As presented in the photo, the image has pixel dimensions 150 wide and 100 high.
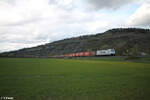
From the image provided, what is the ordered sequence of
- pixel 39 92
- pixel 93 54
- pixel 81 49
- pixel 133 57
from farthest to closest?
pixel 81 49, pixel 93 54, pixel 133 57, pixel 39 92

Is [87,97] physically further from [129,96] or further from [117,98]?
[129,96]

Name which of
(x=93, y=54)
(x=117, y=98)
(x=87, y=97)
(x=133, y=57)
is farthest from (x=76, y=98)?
(x=93, y=54)

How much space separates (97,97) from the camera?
703cm

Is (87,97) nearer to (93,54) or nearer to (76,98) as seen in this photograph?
(76,98)

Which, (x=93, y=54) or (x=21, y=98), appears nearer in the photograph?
(x=21, y=98)

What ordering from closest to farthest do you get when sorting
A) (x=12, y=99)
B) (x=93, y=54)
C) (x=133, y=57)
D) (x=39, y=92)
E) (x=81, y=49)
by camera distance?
1. (x=12, y=99)
2. (x=39, y=92)
3. (x=133, y=57)
4. (x=93, y=54)
5. (x=81, y=49)

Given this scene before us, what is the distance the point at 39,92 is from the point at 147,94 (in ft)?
20.4

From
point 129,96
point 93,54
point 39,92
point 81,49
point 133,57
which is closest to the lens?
point 129,96

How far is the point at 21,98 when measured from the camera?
6.82 m

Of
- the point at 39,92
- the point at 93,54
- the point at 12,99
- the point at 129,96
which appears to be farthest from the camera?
the point at 93,54

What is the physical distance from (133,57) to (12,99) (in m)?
39.8

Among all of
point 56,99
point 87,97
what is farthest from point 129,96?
point 56,99

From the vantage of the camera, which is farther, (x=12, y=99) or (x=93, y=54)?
(x=93, y=54)

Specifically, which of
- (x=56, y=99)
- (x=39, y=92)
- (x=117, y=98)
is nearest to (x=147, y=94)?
(x=117, y=98)
